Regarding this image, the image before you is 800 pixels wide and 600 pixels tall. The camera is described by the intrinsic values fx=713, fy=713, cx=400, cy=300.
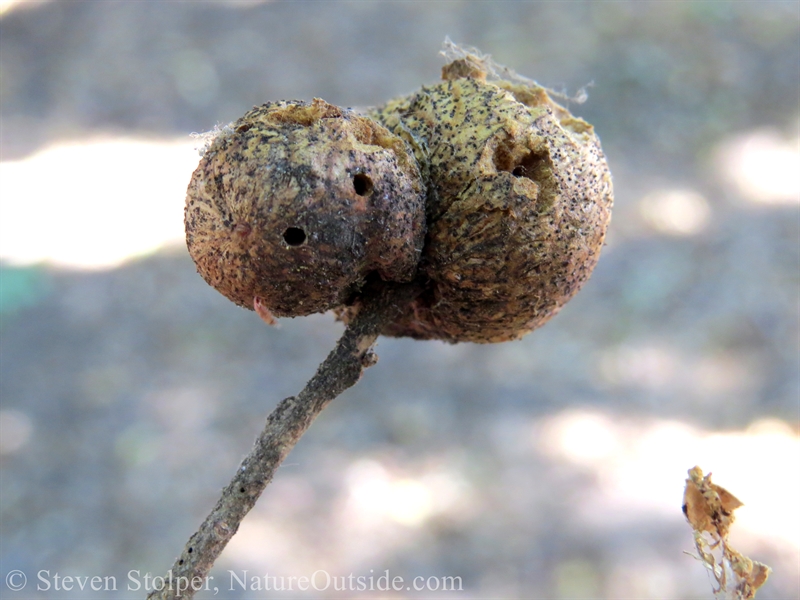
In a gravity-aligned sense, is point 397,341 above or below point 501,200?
above

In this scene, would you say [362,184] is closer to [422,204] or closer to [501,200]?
[422,204]

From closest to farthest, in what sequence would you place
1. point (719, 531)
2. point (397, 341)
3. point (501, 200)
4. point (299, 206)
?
point (299, 206), point (501, 200), point (719, 531), point (397, 341)

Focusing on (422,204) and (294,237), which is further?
(422,204)

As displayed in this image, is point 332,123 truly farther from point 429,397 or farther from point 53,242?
point 53,242

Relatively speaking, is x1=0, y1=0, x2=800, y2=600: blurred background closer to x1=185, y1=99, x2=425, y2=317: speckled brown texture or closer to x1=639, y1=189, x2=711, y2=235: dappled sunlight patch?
x1=639, y1=189, x2=711, y2=235: dappled sunlight patch

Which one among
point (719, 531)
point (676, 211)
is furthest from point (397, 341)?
point (719, 531)

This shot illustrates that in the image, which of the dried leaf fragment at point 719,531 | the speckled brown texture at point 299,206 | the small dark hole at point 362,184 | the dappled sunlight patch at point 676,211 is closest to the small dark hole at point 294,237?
Result: the speckled brown texture at point 299,206

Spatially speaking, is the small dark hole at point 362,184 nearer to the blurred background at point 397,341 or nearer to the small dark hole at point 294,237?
the small dark hole at point 294,237
